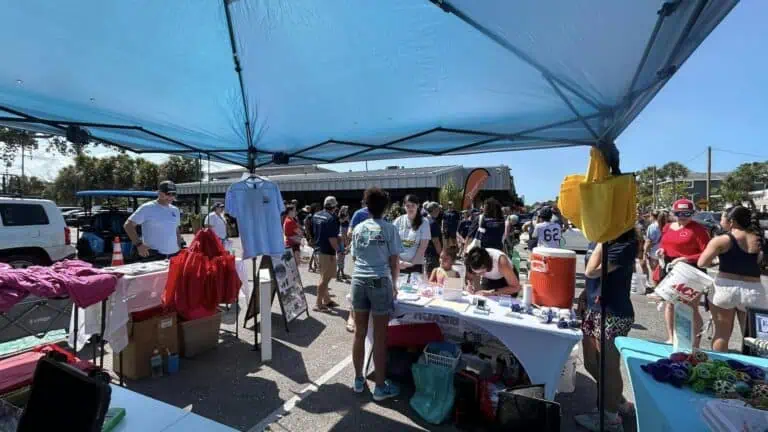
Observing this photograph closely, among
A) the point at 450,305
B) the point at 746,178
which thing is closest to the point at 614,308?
the point at 450,305

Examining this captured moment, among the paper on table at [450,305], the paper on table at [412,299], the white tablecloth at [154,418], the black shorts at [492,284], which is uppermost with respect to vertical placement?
the black shorts at [492,284]

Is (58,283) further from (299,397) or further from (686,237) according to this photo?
(686,237)

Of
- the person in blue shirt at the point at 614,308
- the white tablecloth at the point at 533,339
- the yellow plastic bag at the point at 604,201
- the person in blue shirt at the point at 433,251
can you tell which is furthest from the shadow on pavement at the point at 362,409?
the person in blue shirt at the point at 433,251

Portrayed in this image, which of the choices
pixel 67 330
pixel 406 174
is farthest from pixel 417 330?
pixel 406 174

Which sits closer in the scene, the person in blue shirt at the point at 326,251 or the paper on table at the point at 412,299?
the paper on table at the point at 412,299

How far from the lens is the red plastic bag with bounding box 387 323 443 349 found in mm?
3389

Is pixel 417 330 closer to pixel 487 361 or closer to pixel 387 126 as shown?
pixel 487 361

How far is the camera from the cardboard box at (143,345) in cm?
334

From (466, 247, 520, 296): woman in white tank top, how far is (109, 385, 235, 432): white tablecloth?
2514 mm

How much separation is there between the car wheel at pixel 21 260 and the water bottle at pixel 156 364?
214 inches

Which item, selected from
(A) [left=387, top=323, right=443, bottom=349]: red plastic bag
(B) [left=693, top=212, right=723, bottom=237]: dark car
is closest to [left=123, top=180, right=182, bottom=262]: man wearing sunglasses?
(A) [left=387, top=323, right=443, bottom=349]: red plastic bag

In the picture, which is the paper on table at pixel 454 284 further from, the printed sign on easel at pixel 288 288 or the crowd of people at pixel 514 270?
the printed sign on easel at pixel 288 288

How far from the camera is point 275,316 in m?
5.11

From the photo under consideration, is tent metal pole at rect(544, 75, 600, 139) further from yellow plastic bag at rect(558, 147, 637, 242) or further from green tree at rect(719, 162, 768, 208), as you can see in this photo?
green tree at rect(719, 162, 768, 208)
